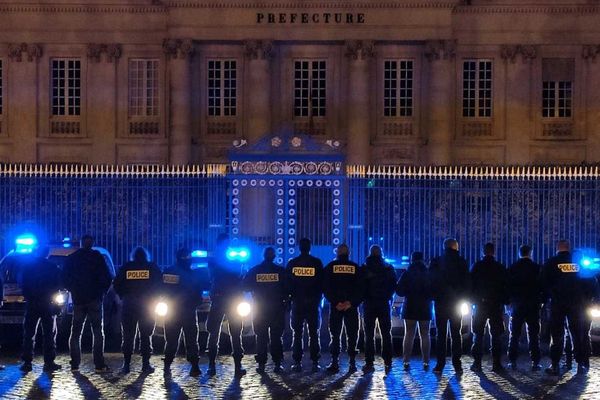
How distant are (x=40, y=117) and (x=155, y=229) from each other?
15199 mm

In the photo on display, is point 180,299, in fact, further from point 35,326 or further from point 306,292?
point 35,326

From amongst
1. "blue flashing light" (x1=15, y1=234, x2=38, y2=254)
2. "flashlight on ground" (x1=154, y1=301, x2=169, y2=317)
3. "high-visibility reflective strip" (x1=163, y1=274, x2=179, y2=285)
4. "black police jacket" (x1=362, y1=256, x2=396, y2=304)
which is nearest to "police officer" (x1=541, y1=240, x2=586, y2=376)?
"black police jacket" (x1=362, y1=256, x2=396, y2=304)

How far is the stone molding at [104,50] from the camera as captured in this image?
3612 cm

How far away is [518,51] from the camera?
117ft

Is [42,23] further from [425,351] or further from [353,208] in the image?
[425,351]

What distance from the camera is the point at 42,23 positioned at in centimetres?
3622

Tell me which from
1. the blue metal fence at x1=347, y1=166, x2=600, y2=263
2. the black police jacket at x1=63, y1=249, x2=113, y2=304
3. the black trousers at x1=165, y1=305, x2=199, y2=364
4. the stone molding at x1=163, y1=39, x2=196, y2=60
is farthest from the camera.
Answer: the stone molding at x1=163, y1=39, x2=196, y2=60

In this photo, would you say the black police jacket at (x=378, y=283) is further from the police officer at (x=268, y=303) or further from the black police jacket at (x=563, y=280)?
the black police jacket at (x=563, y=280)

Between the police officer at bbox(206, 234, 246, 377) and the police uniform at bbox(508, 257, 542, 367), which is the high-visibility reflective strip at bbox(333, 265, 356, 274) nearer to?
the police officer at bbox(206, 234, 246, 377)

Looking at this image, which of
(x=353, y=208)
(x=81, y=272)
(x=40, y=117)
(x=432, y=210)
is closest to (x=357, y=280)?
(x=81, y=272)

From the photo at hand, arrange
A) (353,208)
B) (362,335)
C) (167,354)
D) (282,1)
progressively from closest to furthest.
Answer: (167,354), (362,335), (353,208), (282,1)

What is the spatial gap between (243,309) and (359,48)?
21240mm

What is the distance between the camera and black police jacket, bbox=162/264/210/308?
46.9ft

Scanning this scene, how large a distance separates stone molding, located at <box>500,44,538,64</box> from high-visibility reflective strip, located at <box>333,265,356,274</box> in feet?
75.0
